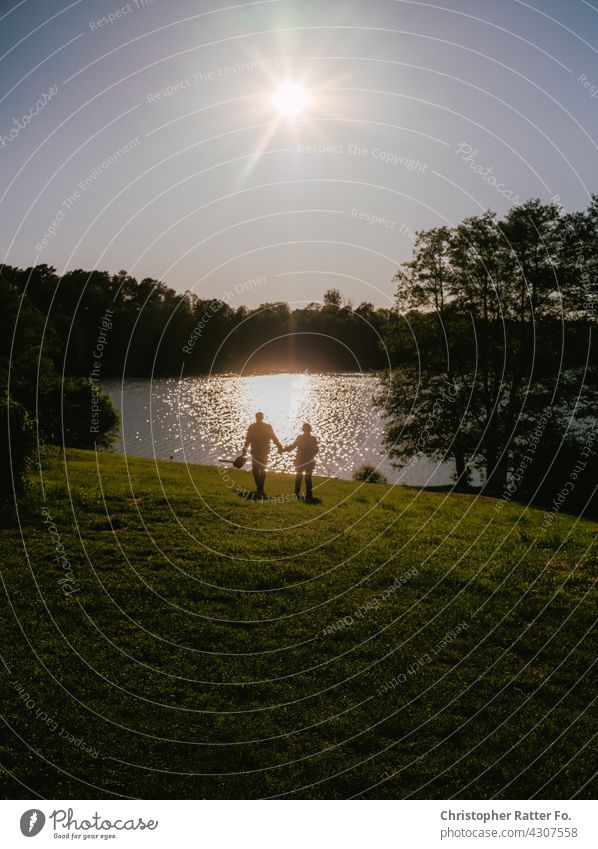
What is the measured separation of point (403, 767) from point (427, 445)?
33668mm

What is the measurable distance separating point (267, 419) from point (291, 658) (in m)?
56.2

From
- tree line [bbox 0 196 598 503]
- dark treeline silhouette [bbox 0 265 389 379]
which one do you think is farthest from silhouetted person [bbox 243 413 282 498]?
dark treeline silhouette [bbox 0 265 389 379]

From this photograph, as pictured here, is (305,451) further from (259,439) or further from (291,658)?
(291,658)

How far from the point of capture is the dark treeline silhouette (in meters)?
85.5

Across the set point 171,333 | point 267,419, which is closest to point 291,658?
point 267,419

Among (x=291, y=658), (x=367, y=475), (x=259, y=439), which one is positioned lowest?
(x=291, y=658)

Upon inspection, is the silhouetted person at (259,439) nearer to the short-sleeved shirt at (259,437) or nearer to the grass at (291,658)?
the short-sleeved shirt at (259,437)

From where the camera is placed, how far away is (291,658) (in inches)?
374

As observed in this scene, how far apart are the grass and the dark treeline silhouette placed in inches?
2513

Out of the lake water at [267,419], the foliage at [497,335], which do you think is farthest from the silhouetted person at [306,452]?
the lake water at [267,419]

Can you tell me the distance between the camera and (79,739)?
7.57 m

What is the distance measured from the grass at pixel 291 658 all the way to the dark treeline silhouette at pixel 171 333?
209ft

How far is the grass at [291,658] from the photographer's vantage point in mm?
7191

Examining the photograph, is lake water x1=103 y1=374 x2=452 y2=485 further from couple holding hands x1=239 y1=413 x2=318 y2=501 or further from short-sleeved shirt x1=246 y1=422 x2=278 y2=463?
short-sleeved shirt x1=246 y1=422 x2=278 y2=463
